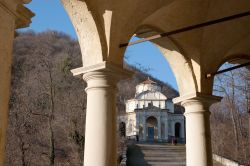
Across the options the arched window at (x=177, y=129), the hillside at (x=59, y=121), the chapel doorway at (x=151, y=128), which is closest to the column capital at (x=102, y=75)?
the hillside at (x=59, y=121)

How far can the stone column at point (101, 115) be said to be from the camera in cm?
677

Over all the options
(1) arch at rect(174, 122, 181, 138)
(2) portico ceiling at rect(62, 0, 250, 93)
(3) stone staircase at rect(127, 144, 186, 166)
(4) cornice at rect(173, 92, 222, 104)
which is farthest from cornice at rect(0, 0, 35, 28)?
(1) arch at rect(174, 122, 181, 138)

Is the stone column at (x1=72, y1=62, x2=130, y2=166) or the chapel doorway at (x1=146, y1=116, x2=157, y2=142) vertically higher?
the chapel doorway at (x1=146, y1=116, x2=157, y2=142)

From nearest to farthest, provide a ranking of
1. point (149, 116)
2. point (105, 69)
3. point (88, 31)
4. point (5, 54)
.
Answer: point (5, 54)
point (105, 69)
point (88, 31)
point (149, 116)

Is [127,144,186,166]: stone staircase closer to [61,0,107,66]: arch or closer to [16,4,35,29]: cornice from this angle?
[61,0,107,66]: arch

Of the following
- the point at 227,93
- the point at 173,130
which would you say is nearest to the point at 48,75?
the point at 227,93

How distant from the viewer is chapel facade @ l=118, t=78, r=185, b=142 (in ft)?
224

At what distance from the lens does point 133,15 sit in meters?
8.10

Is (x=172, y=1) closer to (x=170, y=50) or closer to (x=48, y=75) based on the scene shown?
(x=170, y=50)

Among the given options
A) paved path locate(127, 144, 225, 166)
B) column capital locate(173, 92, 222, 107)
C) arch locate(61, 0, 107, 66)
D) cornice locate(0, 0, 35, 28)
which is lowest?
paved path locate(127, 144, 225, 166)

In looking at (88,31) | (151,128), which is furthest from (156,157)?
(151,128)

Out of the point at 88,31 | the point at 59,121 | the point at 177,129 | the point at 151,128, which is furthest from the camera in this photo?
the point at 177,129

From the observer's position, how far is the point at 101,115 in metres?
6.95

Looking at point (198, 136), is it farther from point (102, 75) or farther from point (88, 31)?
point (88, 31)
